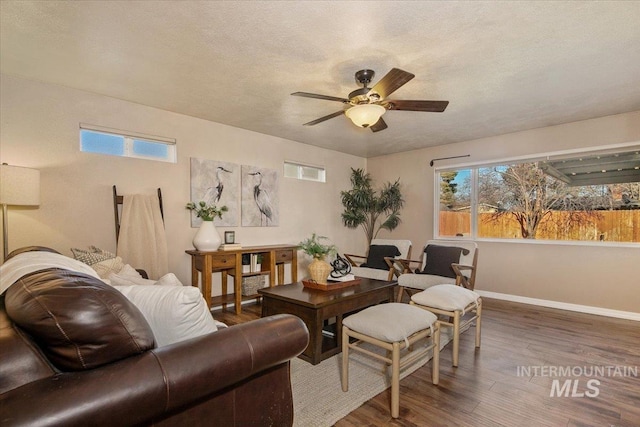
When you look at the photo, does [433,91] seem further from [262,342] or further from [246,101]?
[262,342]

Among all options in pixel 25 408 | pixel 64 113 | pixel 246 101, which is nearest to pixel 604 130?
pixel 246 101

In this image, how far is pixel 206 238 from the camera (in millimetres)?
3596

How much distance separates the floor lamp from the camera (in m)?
2.32

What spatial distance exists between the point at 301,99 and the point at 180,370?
282 cm

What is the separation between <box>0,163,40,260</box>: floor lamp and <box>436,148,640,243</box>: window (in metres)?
5.17

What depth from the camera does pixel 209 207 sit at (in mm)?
3904

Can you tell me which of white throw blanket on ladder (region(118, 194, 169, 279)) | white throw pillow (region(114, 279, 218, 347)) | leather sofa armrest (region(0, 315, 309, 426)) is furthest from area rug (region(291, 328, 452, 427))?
white throw blanket on ladder (region(118, 194, 169, 279))

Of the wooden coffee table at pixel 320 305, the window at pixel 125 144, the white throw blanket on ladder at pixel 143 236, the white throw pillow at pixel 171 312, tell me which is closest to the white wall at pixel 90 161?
the window at pixel 125 144

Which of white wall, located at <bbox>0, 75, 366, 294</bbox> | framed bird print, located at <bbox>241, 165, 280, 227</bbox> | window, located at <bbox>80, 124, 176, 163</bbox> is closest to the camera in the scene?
white wall, located at <bbox>0, 75, 366, 294</bbox>

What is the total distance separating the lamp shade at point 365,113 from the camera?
2432 millimetres

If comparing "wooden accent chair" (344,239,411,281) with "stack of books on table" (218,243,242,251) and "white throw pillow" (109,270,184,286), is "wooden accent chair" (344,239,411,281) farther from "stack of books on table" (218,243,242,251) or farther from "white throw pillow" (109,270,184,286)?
"white throw pillow" (109,270,184,286)

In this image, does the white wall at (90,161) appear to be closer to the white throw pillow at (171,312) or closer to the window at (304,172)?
the window at (304,172)

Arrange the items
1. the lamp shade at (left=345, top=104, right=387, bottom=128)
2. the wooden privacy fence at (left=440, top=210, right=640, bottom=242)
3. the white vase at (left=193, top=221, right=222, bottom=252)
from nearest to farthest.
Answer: the lamp shade at (left=345, top=104, right=387, bottom=128)
the white vase at (left=193, top=221, right=222, bottom=252)
the wooden privacy fence at (left=440, top=210, right=640, bottom=242)

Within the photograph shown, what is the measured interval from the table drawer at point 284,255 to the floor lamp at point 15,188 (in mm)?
2526
